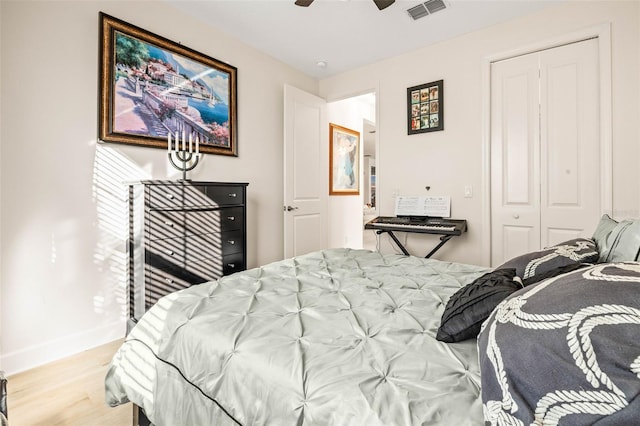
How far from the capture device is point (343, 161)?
5.07m

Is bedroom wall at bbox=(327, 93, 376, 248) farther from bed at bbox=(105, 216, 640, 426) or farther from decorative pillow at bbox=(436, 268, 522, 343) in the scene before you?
decorative pillow at bbox=(436, 268, 522, 343)

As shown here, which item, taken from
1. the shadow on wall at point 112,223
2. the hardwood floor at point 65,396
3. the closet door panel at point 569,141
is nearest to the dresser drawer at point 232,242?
the shadow on wall at point 112,223

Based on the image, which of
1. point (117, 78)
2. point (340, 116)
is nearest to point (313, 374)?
point (117, 78)

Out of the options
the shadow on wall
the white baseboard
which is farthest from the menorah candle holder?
the white baseboard

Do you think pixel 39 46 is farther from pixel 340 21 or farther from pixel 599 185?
pixel 599 185

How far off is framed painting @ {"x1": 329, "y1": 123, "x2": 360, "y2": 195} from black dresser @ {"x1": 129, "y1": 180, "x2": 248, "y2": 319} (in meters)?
2.29

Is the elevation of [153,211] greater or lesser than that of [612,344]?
greater

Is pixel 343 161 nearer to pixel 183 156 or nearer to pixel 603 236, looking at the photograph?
pixel 183 156

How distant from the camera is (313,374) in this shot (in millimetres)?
786

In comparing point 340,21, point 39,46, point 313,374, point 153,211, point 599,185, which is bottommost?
point 313,374

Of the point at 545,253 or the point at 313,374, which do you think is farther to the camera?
the point at 545,253

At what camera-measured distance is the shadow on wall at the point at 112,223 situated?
2314 millimetres

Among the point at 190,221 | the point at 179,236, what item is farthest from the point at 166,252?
the point at 190,221

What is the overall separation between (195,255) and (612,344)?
8.05ft
